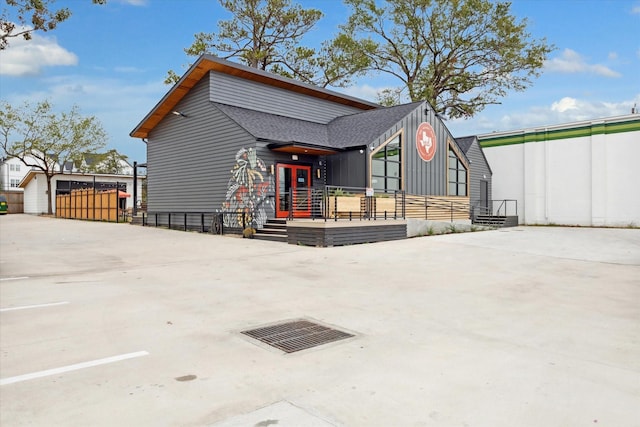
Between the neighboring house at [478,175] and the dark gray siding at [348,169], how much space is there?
9674 millimetres

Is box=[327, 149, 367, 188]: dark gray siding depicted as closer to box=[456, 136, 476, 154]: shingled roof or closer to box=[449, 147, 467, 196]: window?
box=[449, 147, 467, 196]: window

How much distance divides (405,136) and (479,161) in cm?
917

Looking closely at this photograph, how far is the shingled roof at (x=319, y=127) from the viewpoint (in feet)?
56.7

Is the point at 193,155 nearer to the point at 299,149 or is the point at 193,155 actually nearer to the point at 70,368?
the point at 299,149

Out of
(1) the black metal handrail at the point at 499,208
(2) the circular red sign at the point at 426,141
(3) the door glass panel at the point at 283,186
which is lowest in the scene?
(1) the black metal handrail at the point at 499,208

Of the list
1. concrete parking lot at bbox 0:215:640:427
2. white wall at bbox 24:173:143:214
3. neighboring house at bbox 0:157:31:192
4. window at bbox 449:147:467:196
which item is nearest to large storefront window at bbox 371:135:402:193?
window at bbox 449:147:467:196

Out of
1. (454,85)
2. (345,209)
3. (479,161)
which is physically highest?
(454,85)

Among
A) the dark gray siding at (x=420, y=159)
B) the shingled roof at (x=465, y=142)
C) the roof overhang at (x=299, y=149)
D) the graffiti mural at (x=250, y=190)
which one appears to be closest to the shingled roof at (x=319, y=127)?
the roof overhang at (x=299, y=149)

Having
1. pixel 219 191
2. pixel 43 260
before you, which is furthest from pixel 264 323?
pixel 219 191

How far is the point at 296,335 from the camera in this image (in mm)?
4641

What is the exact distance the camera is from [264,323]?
5.12m

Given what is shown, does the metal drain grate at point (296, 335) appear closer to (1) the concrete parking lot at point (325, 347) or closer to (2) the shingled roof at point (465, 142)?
(1) the concrete parking lot at point (325, 347)

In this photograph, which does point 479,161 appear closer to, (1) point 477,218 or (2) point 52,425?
(1) point 477,218

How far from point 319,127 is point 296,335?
17653mm
